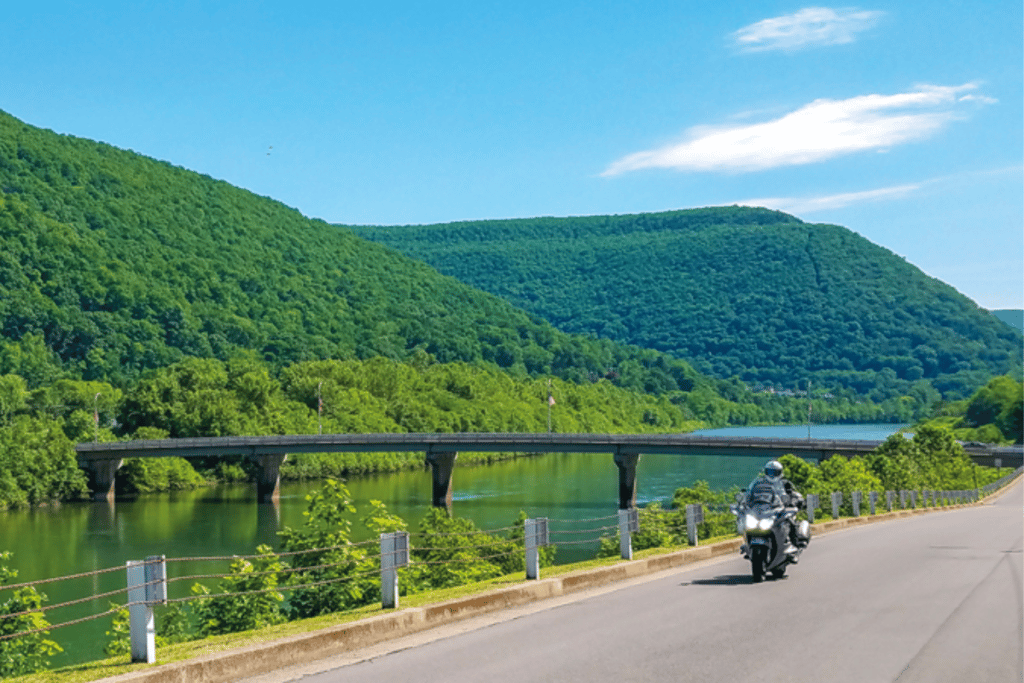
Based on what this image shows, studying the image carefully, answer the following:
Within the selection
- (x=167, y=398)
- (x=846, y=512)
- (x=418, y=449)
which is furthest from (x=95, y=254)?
(x=846, y=512)

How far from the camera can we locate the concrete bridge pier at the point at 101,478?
88250mm

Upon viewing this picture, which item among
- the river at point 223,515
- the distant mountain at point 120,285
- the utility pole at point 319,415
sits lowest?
the river at point 223,515

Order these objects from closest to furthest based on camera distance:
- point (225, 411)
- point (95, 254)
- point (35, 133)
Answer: point (225, 411) < point (95, 254) < point (35, 133)

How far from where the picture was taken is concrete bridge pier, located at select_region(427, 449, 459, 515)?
277ft

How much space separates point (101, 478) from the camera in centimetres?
8869

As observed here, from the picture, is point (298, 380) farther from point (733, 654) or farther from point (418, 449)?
point (733, 654)

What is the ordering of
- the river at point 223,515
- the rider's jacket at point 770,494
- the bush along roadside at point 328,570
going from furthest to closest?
the river at point 223,515 < the bush along roadside at point 328,570 < the rider's jacket at point 770,494

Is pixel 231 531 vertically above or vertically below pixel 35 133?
below

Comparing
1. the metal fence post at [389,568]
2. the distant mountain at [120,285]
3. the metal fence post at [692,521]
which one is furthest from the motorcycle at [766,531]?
the distant mountain at [120,285]

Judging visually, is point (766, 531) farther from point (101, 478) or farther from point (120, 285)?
point (120, 285)

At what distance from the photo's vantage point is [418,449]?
93938mm

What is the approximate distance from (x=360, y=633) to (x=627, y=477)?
74290 mm

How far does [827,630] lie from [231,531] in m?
57.5

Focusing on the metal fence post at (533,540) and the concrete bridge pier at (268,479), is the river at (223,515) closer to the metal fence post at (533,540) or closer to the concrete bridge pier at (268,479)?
the concrete bridge pier at (268,479)
